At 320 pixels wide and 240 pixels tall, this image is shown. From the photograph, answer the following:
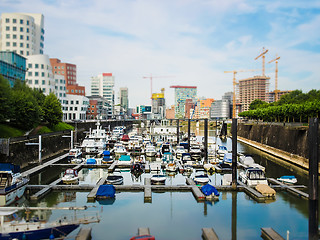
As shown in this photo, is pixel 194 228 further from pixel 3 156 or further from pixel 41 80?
pixel 41 80

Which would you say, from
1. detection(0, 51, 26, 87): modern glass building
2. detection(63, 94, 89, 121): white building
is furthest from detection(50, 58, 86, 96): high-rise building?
detection(0, 51, 26, 87): modern glass building

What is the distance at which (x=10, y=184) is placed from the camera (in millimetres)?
25234

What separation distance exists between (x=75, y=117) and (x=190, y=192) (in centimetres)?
10177

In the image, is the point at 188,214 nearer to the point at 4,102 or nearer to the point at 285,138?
the point at 4,102

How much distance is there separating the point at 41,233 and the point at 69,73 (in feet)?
507

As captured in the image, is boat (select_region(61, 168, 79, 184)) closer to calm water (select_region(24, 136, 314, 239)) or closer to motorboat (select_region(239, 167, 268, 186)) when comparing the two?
calm water (select_region(24, 136, 314, 239))

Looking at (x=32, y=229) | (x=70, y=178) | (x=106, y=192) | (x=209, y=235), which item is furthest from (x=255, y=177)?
(x=32, y=229)

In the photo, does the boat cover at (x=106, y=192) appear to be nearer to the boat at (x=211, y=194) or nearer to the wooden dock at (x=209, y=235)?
the boat at (x=211, y=194)

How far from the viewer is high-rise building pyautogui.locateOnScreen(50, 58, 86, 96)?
152m

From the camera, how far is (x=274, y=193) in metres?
28.0

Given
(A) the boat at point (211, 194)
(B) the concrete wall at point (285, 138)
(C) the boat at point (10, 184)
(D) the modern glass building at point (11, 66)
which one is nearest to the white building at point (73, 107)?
(D) the modern glass building at point (11, 66)

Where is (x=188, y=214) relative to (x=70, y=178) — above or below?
below

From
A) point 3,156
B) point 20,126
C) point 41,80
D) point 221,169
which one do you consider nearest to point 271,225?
point 221,169

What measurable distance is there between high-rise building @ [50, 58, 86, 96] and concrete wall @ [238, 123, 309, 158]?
101373 mm
